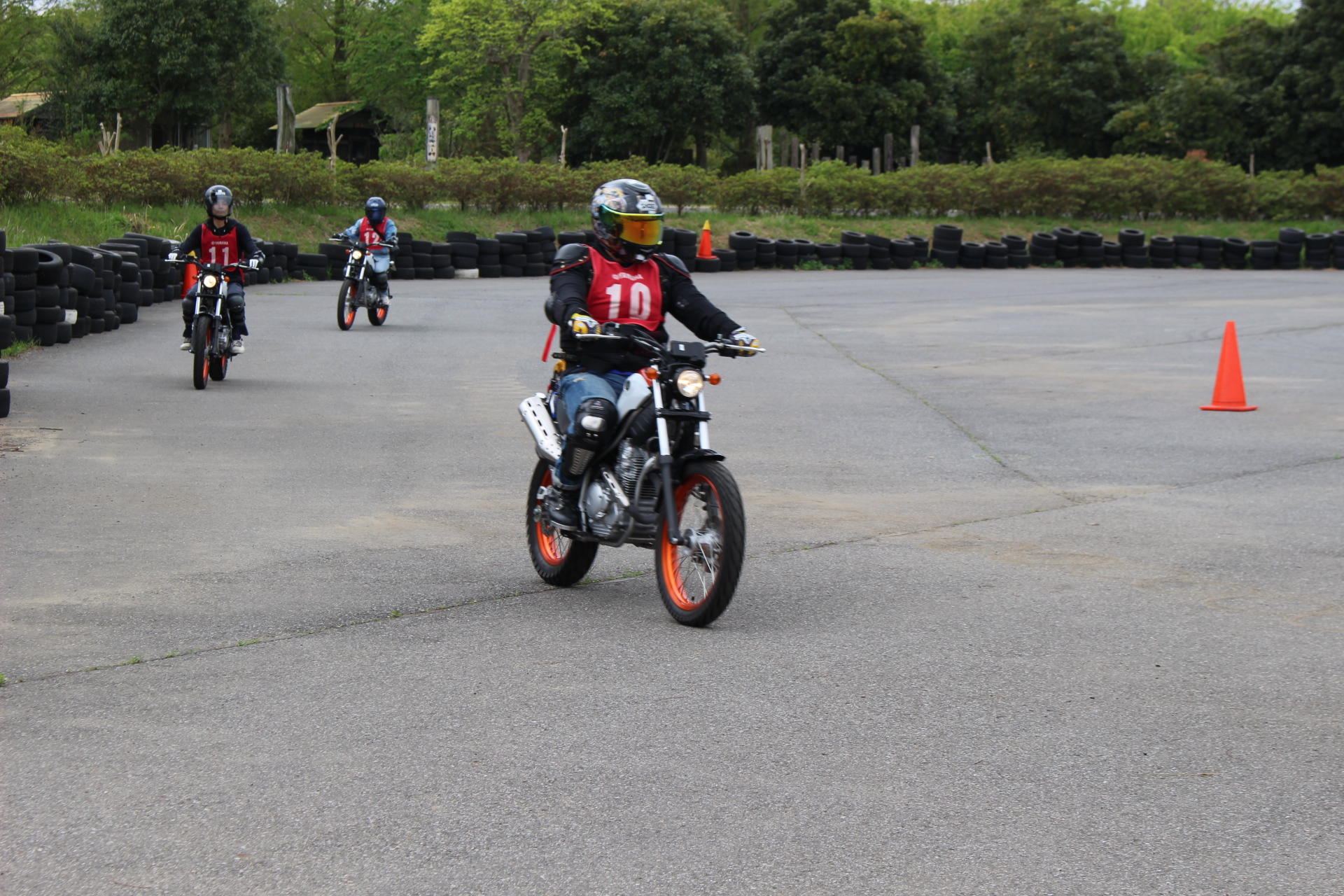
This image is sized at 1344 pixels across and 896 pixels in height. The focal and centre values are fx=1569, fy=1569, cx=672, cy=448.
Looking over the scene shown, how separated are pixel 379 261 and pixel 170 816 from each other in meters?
17.6

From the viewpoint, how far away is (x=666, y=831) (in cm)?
415

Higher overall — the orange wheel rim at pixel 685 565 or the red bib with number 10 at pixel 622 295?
the red bib with number 10 at pixel 622 295

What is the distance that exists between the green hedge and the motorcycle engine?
28.7 meters

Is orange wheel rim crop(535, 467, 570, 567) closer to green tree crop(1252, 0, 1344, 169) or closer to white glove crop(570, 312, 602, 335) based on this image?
white glove crop(570, 312, 602, 335)

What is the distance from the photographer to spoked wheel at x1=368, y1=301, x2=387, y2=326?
21.6m

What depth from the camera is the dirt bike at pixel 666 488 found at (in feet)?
20.8

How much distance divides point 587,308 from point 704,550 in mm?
1353

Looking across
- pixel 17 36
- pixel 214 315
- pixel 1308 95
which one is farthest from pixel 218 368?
pixel 17 36

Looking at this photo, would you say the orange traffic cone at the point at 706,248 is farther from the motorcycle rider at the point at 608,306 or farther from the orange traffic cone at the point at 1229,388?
the motorcycle rider at the point at 608,306

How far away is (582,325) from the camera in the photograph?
21.8ft

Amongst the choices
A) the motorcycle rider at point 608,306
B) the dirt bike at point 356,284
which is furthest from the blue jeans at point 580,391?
the dirt bike at point 356,284

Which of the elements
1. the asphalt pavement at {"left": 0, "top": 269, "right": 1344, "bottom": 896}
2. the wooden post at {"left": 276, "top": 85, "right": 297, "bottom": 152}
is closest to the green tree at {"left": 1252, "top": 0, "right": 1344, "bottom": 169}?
the wooden post at {"left": 276, "top": 85, "right": 297, "bottom": 152}

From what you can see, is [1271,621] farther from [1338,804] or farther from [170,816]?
[170,816]

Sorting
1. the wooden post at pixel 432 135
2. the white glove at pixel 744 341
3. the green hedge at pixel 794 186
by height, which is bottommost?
the white glove at pixel 744 341
